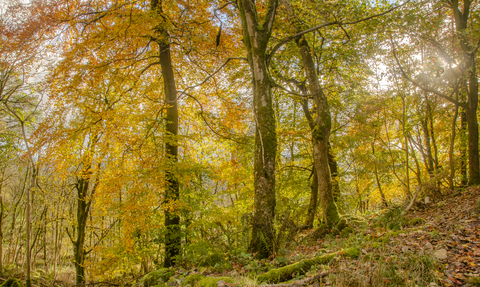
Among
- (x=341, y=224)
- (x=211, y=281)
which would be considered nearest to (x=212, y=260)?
(x=211, y=281)

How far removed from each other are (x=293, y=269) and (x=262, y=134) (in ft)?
8.40

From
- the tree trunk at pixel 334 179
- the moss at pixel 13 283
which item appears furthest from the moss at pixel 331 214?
the moss at pixel 13 283

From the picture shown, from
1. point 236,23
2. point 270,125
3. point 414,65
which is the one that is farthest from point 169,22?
point 414,65

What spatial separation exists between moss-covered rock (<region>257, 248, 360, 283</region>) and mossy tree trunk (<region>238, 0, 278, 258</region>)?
0.97m

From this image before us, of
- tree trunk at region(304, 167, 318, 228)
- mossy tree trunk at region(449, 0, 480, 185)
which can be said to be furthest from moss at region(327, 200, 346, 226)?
mossy tree trunk at region(449, 0, 480, 185)

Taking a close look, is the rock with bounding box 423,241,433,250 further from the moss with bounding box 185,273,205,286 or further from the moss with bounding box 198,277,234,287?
the moss with bounding box 185,273,205,286

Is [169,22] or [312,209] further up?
[169,22]

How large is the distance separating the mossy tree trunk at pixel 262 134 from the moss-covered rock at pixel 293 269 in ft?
3.17

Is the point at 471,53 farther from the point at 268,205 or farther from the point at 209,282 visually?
the point at 209,282

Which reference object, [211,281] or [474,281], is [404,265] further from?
[211,281]

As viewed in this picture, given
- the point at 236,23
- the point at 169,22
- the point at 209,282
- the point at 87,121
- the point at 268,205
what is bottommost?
the point at 209,282

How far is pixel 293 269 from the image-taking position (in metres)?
2.77

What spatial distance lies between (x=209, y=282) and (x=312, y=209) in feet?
22.3

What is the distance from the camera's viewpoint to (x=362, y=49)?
7.39 meters
